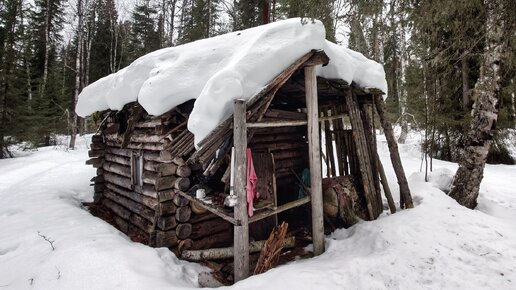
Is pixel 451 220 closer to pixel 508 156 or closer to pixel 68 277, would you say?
pixel 68 277

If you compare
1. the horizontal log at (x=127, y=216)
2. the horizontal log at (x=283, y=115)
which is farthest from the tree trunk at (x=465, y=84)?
the horizontal log at (x=127, y=216)

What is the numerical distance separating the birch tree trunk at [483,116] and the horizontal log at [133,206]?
277 inches

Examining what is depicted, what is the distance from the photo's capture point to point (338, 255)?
500 centimetres

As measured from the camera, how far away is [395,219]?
5617 mm

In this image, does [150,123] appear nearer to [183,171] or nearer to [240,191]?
[183,171]

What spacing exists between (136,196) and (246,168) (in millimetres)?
3719

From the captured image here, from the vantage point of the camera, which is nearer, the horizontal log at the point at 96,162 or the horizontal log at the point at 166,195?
the horizontal log at the point at 166,195

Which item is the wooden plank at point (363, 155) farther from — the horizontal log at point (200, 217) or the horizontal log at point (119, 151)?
the horizontal log at point (119, 151)

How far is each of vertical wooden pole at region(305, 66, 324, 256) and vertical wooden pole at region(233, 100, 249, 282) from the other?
Result: 151 centimetres

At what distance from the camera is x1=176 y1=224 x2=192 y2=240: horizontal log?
5.66m

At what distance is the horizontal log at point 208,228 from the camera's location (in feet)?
19.5

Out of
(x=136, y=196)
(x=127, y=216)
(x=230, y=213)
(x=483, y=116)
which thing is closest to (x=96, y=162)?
(x=127, y=216)

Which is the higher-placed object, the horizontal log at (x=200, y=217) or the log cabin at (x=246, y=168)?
the log cabin at (x=246, y=168)

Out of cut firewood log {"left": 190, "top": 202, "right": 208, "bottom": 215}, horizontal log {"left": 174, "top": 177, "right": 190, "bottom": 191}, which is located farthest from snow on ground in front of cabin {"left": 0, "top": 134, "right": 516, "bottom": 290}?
horizontal log {"left": 174, "top": 177, "right": 190, "bottom": 191}
